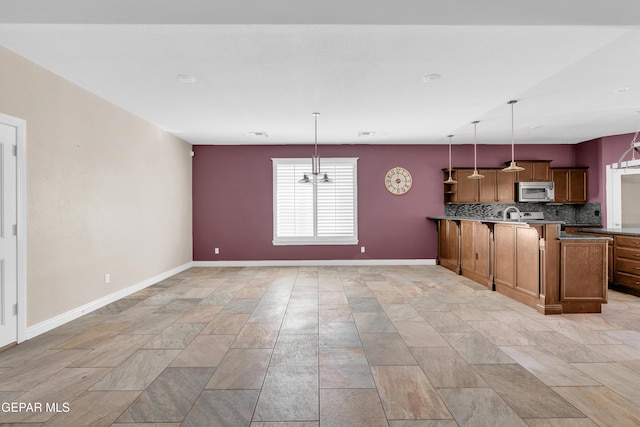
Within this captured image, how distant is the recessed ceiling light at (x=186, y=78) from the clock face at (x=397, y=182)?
4.76 meters

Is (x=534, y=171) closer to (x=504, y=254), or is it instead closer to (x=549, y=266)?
(x=504, y=254)

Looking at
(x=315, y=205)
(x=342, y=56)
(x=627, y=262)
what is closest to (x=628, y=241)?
(x=627, y=262)

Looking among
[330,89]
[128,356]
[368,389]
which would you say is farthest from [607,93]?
[128,356]

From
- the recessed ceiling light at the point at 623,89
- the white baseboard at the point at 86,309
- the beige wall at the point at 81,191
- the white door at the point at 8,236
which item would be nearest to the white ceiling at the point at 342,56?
the recessed ceiling light at the point at 623,89

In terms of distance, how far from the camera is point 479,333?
3.27 meters

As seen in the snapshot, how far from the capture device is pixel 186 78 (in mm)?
3650

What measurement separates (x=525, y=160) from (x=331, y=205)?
4.39m

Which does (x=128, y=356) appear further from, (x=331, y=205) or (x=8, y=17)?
(x=331, y=205)

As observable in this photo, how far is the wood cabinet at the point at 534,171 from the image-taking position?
714 cm

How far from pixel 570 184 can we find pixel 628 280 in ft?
9.63

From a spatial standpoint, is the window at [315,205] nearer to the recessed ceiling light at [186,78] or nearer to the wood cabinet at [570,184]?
the recessed ceiling light at [186,78]

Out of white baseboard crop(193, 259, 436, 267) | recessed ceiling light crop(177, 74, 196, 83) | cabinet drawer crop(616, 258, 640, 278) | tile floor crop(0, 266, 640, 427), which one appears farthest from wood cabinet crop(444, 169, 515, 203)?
recessed ceiling light crop(177, 74, 196, 83)

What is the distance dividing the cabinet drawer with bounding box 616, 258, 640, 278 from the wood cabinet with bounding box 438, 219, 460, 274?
2319mm

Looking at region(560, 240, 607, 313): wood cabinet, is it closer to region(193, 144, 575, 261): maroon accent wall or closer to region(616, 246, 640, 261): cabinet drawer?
region(616, 246, 640, 261): cabinet drawer
